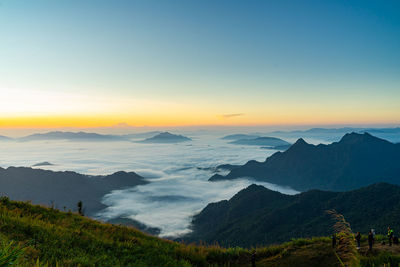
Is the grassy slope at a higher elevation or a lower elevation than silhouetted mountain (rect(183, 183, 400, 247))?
higher

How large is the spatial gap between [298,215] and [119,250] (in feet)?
541

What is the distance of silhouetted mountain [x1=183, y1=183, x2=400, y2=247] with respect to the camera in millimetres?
121875

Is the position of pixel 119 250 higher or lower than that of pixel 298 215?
higher

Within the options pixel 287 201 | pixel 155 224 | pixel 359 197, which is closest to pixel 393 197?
pixel 359 197

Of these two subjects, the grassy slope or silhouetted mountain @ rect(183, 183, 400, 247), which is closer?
the grassy slope

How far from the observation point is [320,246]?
9.77 m

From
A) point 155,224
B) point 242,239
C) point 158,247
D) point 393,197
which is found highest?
point 158,247

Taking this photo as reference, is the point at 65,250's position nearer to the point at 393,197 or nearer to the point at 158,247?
the point at 158,247

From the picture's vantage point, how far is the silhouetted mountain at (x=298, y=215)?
122 m

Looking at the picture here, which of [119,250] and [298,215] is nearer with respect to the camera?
[119,250]

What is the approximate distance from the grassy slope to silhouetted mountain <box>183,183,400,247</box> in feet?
382

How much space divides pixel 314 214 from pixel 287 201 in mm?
29489

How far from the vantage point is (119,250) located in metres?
7.96

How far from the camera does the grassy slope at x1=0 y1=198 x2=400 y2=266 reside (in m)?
6.49
